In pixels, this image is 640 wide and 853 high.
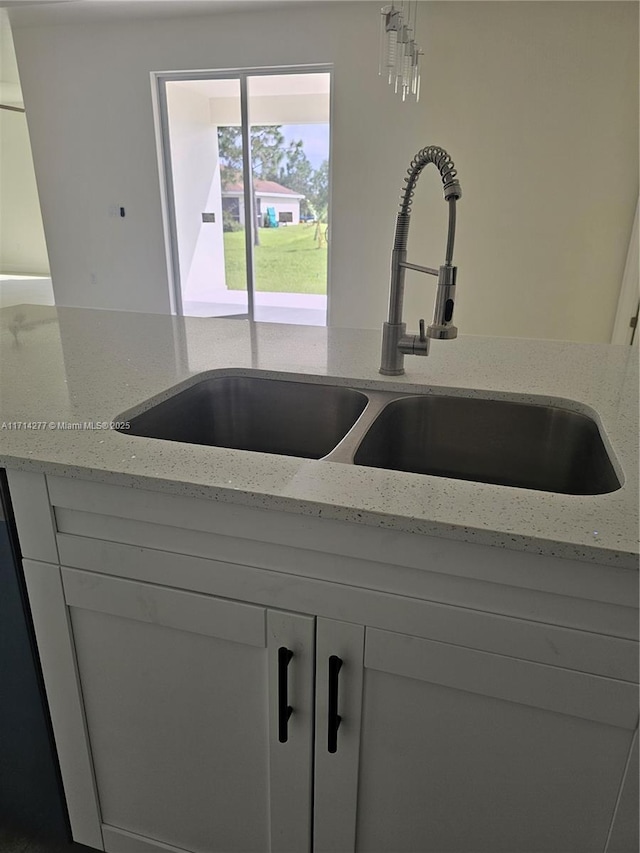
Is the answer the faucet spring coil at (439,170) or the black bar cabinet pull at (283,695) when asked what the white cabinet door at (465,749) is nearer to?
the black bar cabinet pull at (283,695)

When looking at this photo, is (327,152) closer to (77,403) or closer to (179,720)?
(77,403)

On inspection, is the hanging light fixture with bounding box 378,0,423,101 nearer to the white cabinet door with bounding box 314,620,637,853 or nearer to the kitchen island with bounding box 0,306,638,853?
the kitchen island with bounding box 0,306,638,853

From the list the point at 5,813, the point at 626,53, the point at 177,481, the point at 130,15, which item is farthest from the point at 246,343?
the point at 130,15

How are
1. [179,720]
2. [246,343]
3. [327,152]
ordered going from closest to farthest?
[179,720]
[246,343]
[327,152]

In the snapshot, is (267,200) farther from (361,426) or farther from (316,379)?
(361,426)

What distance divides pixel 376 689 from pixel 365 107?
14.4 feet

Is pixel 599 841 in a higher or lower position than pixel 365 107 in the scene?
lower

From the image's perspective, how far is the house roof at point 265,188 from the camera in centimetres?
475

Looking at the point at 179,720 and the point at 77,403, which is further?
the point at 77,403

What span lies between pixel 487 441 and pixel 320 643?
613 millimetres

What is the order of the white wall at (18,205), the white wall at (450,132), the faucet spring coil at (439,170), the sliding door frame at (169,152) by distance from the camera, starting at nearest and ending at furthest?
the faucet spring coil at (439,170), the white wall at (450,132), the sliding door frame at (169,152), the white wall at (18,205)

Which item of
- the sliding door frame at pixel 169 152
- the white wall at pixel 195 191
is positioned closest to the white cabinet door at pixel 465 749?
the sliding door frame at pixel 169 152

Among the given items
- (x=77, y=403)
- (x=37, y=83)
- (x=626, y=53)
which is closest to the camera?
(x=77, y=403)

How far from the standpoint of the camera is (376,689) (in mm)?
797
